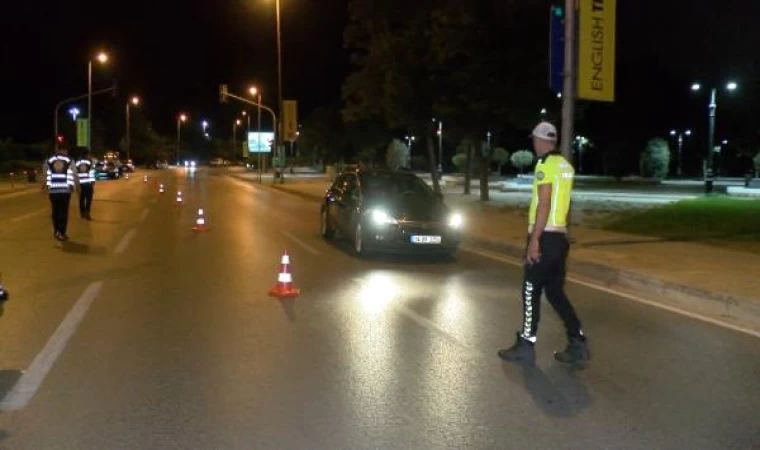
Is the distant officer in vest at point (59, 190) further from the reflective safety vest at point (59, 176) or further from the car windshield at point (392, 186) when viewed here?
the car windshield at point (392, 186)

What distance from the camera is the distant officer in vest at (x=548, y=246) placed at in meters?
6.97

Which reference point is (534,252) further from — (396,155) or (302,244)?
(396,155)

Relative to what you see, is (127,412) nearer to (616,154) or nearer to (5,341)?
(5,341)

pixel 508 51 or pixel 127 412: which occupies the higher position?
pixel 508 51

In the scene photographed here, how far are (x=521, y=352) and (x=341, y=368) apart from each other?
158 centimetres

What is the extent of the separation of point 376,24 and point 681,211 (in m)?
12.9

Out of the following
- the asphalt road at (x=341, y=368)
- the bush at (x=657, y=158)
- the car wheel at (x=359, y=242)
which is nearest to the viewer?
the asphalt road at (x=341, y=368)

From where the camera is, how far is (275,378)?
6.71 meters

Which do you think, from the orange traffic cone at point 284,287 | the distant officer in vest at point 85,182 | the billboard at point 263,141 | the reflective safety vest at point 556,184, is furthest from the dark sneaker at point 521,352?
the billboard at point 263,141

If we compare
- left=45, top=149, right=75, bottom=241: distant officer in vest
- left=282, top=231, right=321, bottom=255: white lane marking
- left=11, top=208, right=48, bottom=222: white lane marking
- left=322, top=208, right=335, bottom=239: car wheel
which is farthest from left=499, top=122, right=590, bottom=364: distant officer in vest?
left=11, top=208, right=48, bottom=222: white lane marking

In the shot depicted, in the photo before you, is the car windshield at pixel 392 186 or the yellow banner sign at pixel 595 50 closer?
the yellow banner sign at pixel 595 50

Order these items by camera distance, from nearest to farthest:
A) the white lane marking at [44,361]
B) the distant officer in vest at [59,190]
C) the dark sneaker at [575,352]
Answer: the white lane marking at [44,361]
the dark sneaker at [575,352]
the distant officer in vest at [59,190]

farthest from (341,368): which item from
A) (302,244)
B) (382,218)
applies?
(302,244)

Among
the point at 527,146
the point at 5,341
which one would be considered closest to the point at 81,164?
the point at 5,341
